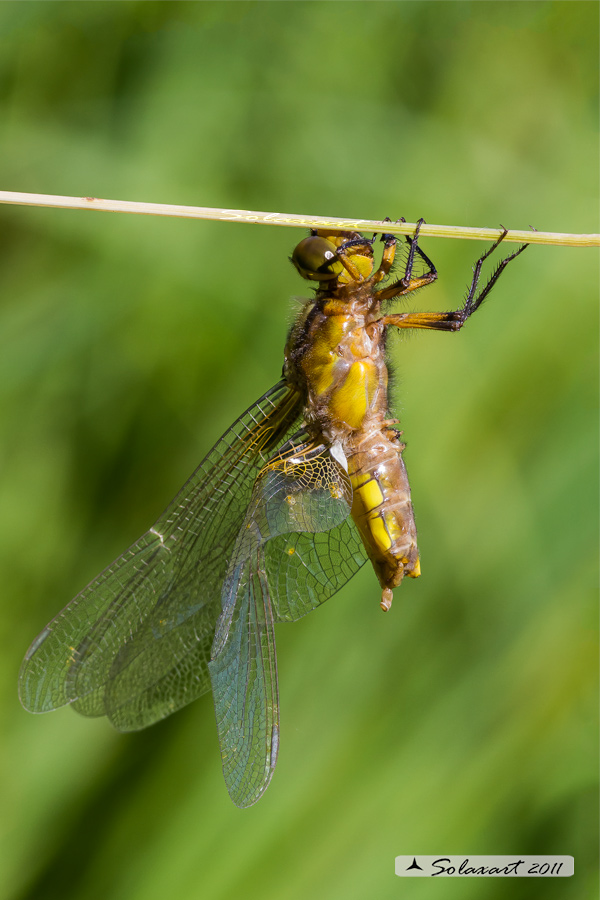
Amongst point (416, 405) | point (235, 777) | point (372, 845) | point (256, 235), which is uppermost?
point (256, 235)

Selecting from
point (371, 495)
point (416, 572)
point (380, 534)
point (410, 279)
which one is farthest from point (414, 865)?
point (410, 279)

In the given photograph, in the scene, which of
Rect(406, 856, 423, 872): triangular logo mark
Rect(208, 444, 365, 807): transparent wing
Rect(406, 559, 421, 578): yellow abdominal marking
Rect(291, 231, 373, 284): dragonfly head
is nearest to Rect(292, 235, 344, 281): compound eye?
Rect(291, 231, 373, 284): dragonfly head

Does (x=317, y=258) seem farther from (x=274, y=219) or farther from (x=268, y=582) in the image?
(x=268, y=582)

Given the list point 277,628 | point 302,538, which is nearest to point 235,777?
point 277,628

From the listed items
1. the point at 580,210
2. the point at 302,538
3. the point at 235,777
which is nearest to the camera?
the point at 235,777

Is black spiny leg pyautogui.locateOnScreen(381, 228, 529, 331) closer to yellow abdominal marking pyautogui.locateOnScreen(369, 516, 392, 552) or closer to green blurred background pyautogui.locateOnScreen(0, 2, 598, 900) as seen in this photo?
green blurred background pyautogui.locateOnScreen(0, 2, 598, 900)

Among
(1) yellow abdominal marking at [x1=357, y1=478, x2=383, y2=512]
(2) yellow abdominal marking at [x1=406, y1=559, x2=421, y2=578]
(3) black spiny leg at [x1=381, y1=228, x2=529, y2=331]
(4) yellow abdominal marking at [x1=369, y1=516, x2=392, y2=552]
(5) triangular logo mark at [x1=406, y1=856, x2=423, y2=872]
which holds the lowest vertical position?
(5) triangular logo mark at [x1=406, y1=856, x2=423, y2=872]

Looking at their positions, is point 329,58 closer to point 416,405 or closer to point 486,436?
point 416,405
